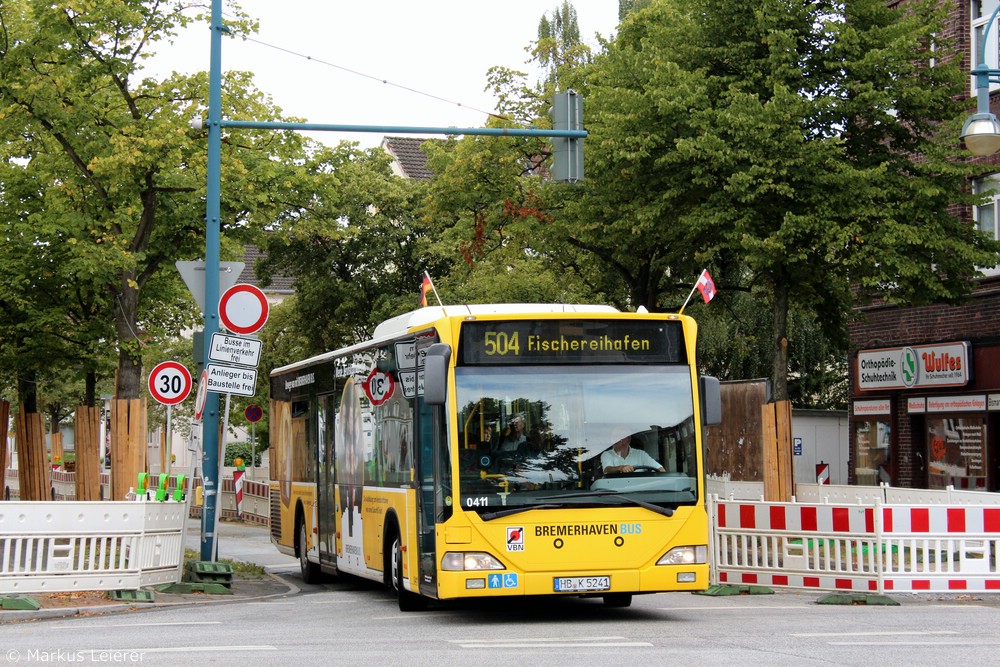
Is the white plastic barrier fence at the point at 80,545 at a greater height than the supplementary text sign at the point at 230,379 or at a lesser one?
lesser

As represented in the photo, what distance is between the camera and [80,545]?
15.0 m

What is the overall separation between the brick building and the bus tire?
478 inches

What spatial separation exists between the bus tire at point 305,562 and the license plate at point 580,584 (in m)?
7.35

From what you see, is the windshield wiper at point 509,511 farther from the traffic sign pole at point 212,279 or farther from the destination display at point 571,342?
the traffic sign pole at point 212,279

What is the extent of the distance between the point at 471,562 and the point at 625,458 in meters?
1.65

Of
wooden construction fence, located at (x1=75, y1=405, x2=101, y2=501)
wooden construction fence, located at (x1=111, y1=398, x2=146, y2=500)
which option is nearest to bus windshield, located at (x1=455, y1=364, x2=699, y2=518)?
wooden construction fence, located at (x1=111, y1=398, x2=146, y2=500)

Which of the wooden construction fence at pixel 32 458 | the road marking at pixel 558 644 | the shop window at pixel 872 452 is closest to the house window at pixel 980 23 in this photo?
the shop window at pixel 872 452

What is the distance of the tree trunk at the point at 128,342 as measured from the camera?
2295 centimetres

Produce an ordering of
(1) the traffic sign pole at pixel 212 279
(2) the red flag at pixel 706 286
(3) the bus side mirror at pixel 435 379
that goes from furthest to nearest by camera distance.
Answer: (2) the red flag at pixel 706 286 → (1) the traffic sign pole at pixel 212 279 → (3) the bus side mirror at pixel 435 379

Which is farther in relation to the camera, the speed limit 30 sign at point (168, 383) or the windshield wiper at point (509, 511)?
the speed limit 30 sign at point (168, 383)

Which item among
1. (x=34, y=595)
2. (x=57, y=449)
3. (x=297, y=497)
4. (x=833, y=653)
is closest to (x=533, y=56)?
(x=297, y=497)

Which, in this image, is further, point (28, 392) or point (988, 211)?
point (28, 392)

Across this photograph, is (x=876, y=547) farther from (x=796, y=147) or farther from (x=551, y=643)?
(x=796, y=147)

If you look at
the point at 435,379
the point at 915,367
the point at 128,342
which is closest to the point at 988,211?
the point at 915,367
